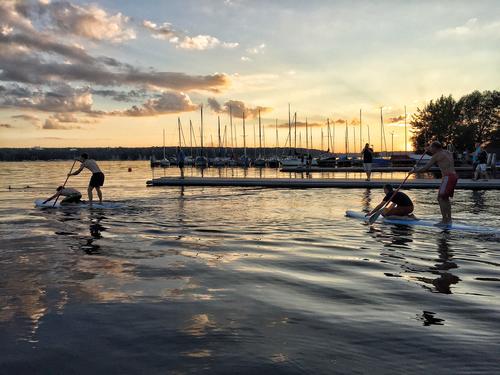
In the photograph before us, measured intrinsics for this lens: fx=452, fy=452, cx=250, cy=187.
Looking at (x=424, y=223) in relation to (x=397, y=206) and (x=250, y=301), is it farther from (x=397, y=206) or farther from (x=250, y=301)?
(x=250, y=301)

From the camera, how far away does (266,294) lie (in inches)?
253

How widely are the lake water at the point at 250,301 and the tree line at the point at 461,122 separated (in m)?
79.2

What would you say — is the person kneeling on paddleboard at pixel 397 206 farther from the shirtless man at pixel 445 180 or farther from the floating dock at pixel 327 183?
the floating dock at pixel 327 183

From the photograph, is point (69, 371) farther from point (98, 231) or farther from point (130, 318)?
point (98, 231)

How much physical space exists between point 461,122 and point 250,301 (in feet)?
321

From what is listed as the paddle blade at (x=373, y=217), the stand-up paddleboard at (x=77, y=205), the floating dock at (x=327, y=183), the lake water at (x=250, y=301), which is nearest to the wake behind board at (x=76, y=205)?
the stand-up paddleboard at (x=77, y=205)

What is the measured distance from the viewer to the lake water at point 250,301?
14.2 feet

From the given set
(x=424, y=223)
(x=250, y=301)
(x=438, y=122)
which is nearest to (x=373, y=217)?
(x=424, y=223)

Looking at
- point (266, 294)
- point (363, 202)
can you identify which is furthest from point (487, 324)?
point (363, 202)

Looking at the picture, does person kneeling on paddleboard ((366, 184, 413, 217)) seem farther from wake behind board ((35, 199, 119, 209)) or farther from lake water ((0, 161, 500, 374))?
wake behind board ((35, 199, 119, 209))

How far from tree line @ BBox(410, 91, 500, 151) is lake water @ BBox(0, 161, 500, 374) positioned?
79.2 m

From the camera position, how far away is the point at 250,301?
20.0ft

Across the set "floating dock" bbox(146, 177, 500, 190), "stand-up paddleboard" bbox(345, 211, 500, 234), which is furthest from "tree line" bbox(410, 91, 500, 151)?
"stand-up paddleboard" bbox(345, 211, 500, 234)

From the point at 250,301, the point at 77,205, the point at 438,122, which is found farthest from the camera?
the point at 438,122
